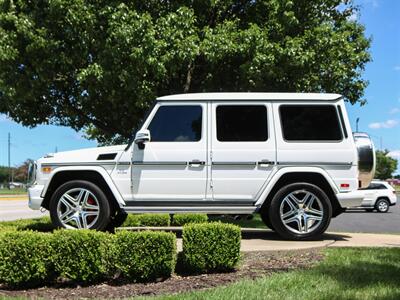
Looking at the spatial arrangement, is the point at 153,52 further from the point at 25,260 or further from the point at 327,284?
the point at 327,284

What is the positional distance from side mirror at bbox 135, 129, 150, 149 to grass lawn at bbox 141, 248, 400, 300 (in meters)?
2.86

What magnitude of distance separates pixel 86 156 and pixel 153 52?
4.10 m

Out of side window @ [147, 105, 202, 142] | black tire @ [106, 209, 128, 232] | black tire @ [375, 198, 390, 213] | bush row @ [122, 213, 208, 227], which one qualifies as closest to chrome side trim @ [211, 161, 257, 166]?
side window @ [147, 105, 202, 142]

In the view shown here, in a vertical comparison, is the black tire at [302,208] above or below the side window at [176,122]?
below

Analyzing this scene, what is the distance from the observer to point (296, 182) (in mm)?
7766

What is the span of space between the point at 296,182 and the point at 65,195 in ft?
10.6

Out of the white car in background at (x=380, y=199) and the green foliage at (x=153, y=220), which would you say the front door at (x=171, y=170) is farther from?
the white car in background at (x=380, y=199)

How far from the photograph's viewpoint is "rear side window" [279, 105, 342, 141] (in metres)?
7.78

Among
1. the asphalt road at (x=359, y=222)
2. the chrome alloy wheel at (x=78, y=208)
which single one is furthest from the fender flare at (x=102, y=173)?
the asphalt road at (x=359, y=222)

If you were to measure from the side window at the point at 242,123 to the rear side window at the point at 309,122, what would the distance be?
295 millimetres

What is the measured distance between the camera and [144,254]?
562cm

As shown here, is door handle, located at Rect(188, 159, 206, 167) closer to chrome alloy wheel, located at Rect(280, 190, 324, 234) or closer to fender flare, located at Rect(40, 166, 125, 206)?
fender flare, located at Rect(40, 166, 125, 206)

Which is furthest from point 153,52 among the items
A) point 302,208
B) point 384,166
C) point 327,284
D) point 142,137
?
point 384,166

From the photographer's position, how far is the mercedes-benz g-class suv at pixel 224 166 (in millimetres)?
7621
